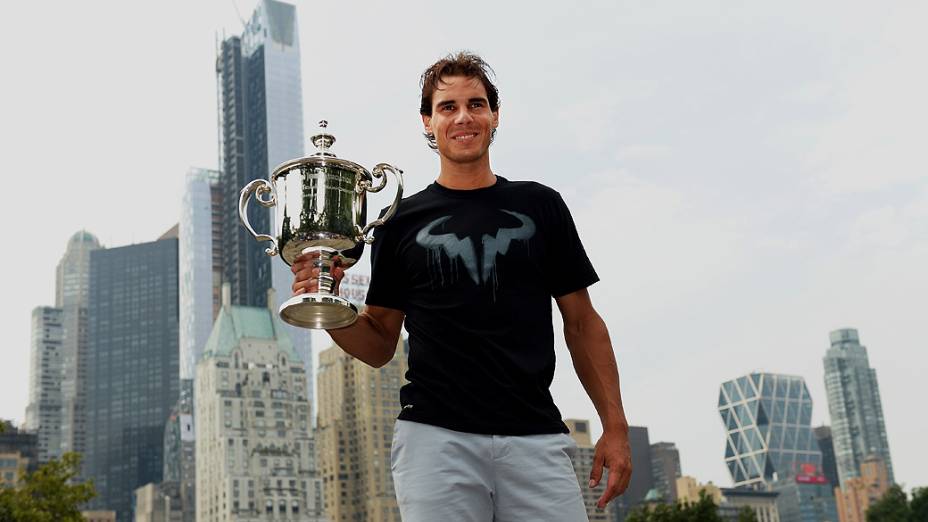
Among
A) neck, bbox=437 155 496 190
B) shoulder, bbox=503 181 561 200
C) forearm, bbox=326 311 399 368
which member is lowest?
forearm, bbox=326 311 399 368

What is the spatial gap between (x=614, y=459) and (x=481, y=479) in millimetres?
580

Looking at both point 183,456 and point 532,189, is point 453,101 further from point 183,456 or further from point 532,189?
point 183,456

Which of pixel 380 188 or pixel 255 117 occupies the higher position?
pixel 255 117

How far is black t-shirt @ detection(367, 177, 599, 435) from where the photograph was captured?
4.02m

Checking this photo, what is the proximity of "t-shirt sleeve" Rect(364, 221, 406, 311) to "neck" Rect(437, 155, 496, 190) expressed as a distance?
1.01ft

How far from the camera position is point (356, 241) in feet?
15.3

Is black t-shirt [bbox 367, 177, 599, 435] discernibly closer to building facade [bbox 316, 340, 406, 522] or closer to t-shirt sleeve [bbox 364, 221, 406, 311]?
t-shirt sleeve [bbox 364, 221, 406, 311]

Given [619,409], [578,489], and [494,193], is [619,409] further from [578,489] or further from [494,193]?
[494,193]

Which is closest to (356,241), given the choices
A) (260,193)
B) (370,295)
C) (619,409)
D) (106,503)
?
(370,295)

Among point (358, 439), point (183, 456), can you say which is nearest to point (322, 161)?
point (358, 439)

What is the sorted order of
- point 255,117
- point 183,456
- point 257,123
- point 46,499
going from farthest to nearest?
Answer: point 255,117 → point 257,123 → point 183,456 → point 46,499

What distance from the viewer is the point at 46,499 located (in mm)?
27875

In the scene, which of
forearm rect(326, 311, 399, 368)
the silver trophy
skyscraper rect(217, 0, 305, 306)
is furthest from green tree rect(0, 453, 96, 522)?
skyscraper rect(217, 0, 305, 306)

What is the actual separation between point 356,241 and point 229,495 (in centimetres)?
11937
